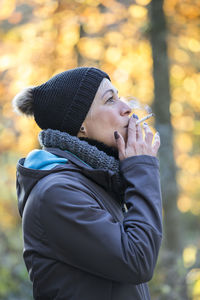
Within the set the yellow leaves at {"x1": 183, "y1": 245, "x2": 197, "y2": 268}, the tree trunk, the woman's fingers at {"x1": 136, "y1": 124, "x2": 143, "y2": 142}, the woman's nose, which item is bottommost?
the yellow leaves at {"x1": 183, "y1": 245, "x2": 197, "y2": 268}

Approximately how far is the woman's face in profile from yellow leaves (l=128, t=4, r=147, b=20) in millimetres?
4630

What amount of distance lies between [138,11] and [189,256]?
391cm

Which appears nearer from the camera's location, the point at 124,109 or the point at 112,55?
the point at 124,109

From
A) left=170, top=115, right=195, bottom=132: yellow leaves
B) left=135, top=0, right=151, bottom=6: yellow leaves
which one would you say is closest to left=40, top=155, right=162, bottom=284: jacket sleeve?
left=135, top=0, right=151, bottom=6: yellow leaves

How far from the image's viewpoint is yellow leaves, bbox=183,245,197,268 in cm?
489

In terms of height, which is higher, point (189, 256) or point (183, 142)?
point (189, 256)

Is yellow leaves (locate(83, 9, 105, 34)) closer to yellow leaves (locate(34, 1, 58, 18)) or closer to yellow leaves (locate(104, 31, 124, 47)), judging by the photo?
yellow leaves (locate(104, 31, 124, 47))

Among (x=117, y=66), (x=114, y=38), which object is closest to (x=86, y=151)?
(x=114, y=38)

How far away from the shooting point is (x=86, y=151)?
190cm

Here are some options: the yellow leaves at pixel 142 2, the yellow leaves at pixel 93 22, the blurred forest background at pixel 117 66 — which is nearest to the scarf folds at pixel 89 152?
the blurred forest background at pixel 117 66

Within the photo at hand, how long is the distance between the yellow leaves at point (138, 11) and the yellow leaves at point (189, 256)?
12.2 ft

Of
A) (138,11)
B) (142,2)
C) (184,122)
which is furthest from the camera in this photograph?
(184,122)

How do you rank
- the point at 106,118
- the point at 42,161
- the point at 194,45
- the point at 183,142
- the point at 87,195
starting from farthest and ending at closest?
the point at 183,142
the point at 194,45
the point at 106,118
the point at 42,161
the point at 87,195

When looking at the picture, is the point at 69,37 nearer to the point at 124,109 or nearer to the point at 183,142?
the point at 124,109
